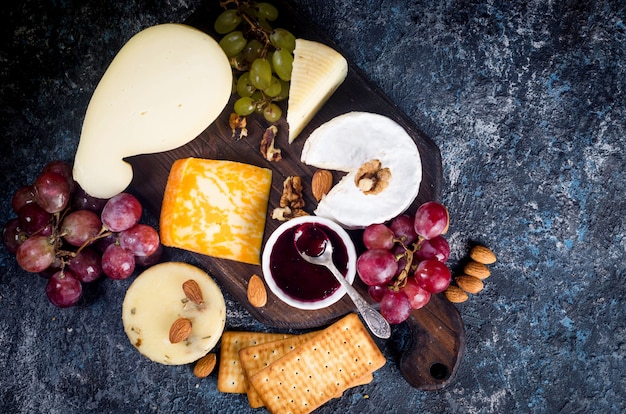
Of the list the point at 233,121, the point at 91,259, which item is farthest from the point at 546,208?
the point at 91,259

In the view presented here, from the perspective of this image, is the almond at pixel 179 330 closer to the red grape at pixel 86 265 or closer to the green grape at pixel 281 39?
the red grape at pixel 86 265

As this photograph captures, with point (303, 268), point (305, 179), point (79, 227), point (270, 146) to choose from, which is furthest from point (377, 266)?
point (79, 227)

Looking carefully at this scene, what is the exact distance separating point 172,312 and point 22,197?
0.48 metres

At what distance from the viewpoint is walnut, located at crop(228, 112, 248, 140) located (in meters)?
1.49

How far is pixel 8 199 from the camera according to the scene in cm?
165

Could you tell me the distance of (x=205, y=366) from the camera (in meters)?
1.58

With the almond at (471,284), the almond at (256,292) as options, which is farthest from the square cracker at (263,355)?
the almond at (471,284)

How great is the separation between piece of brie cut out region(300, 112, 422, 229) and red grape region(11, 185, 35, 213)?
29.1 inches

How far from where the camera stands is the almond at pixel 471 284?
5.03ft

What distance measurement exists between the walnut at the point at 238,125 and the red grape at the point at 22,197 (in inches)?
21.0

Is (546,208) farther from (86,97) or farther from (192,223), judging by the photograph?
(86,97)

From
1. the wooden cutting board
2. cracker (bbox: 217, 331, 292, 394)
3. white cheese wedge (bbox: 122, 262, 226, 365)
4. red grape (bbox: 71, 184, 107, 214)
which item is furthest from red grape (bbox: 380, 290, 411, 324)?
red grape (bbox: 71, 184, 107, 214)

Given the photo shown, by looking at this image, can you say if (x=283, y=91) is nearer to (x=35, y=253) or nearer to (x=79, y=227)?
(x=79, y=227)

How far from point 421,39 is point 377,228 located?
545 mm
